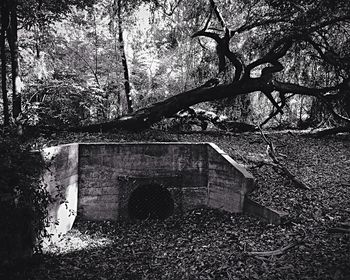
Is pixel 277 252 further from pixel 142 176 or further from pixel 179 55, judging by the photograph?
pixel 179 55

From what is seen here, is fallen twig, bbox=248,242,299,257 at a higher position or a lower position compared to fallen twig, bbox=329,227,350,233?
lower

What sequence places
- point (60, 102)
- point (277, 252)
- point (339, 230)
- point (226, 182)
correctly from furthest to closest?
point (60, 102)
point (226, 182)
point (339, 230)
point (277, 252)

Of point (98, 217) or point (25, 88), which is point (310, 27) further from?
point (25, 88)

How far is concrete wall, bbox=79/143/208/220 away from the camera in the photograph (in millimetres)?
8555

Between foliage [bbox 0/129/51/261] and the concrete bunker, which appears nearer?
foliage [bbox 0/129/51/261]

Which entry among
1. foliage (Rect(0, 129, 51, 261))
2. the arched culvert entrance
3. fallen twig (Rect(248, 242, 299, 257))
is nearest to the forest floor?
fallen twig (Rect(248, 242, 299, 257))

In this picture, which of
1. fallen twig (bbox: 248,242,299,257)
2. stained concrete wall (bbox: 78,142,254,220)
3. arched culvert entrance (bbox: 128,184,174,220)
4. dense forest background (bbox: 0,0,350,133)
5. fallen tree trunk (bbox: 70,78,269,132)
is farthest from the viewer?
fallen tree trunk (bbox: 70,78,269,132)

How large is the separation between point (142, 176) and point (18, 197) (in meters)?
4.05

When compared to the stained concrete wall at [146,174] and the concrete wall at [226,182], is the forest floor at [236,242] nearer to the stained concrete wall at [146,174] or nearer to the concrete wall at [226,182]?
the concrete wall at [226,182]

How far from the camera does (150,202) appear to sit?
9578mm

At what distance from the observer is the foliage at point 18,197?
4.95 metres

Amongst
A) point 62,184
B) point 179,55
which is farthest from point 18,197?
point 179,55

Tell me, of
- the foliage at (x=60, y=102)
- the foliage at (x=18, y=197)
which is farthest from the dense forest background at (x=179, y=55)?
the foliage at (x=18, y=197)

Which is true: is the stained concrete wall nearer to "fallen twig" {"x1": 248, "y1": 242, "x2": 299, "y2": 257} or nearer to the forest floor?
the forest floor
